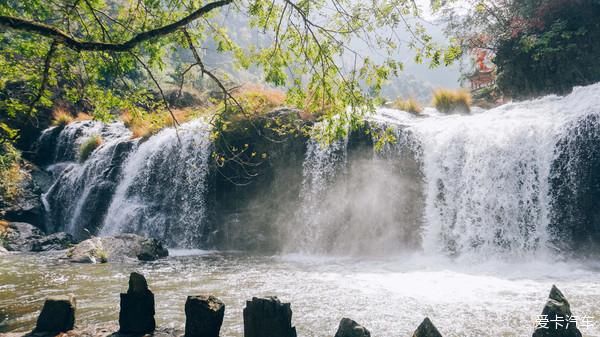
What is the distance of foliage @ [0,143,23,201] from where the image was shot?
20.2 meters

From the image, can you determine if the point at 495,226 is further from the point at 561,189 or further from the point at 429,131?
the point at 429,131

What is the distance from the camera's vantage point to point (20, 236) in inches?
664

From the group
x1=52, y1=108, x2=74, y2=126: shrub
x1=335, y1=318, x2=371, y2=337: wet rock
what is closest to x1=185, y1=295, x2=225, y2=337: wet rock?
x1=335, y1=318, x2=371, y2=337: wet rock

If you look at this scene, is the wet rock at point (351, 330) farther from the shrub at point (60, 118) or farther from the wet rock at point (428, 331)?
the shrub at point (60, 118)

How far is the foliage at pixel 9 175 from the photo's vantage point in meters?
20.2

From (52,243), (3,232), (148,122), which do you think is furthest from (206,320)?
(3,232)

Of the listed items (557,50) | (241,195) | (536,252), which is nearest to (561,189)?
(536,252)

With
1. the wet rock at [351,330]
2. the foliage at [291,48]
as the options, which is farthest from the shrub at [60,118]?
the wet rock at [351,330]

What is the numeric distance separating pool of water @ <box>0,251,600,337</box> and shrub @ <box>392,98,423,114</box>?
8.36 meters

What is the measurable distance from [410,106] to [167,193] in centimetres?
1184

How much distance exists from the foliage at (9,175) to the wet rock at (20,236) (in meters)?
2.93

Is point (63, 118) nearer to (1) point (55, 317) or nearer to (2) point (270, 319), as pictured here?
(1) point (55, 317)

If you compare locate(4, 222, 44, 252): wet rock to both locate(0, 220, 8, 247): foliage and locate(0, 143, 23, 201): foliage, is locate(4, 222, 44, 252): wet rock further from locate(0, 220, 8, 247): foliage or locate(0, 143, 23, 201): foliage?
locate(0, 143, 23, 201): foliage

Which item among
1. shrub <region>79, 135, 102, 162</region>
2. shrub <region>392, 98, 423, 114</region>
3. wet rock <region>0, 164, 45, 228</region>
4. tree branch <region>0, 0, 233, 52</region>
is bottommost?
wet rock <region>0, 164, 45, 228</region>
